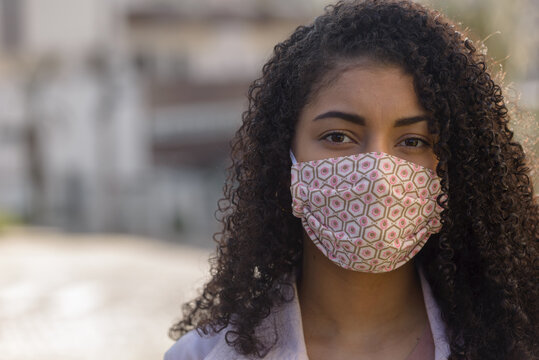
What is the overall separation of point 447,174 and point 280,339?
0.65 metres

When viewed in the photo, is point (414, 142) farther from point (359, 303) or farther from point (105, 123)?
point (105, 123)

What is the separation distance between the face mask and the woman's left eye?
6cm

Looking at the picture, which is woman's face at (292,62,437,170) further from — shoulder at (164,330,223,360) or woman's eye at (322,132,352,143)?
shoulder at (164,330,223,360)

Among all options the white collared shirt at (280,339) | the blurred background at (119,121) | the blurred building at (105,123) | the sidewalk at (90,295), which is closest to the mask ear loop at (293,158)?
the white collared shirt at (280,339)

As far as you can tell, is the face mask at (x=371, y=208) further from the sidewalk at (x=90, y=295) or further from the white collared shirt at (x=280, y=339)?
the sidewalk at (x=90, y=295)

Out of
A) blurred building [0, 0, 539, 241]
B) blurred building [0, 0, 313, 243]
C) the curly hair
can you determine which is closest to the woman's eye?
the curly hair

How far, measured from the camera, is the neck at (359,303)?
2.32 metres

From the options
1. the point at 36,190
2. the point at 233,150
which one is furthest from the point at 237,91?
the point at 233,150

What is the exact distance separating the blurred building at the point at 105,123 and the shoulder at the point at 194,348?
14518mm

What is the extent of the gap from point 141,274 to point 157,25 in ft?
41.1

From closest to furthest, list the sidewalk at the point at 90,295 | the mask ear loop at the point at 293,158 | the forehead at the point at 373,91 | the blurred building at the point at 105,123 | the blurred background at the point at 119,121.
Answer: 1. the forehead at the point at 373,91
2. the mask ear loop at the point at 293,158
3. the sidewalk at the point at 90,295
4. the blurred background at the point at 119,121
5. the blurred building at the point at 105,123

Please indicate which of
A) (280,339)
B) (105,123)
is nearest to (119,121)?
(105,123)

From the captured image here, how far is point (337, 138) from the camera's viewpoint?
2209 millimetres

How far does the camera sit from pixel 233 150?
2564mm
